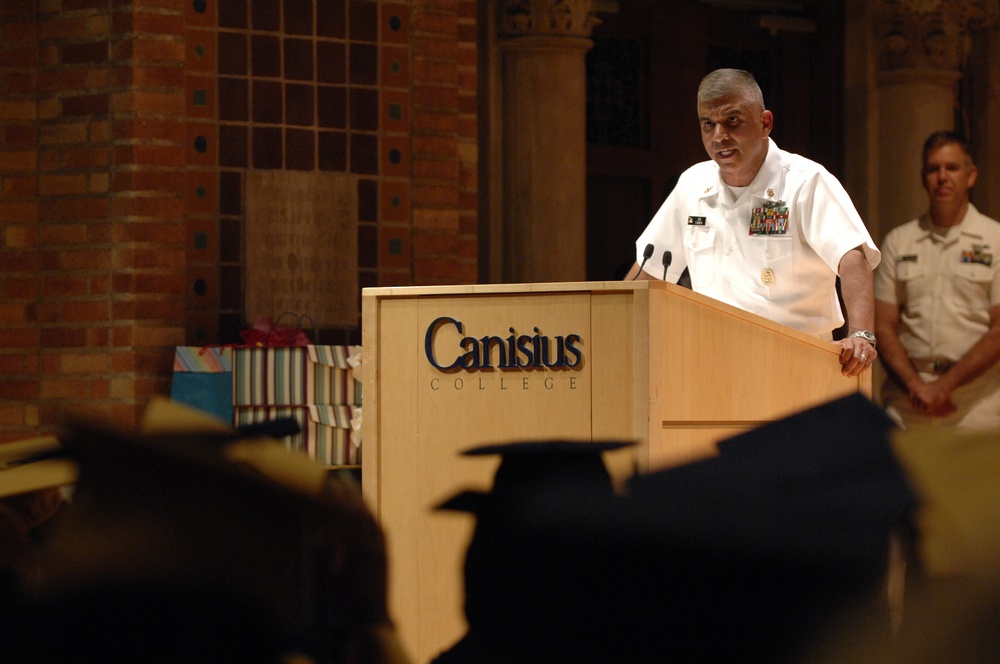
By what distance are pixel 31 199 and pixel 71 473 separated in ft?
15.3

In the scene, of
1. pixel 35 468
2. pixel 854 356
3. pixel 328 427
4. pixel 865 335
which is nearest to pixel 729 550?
pixel 35 468

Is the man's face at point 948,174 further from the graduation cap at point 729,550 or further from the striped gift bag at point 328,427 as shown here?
the graduation cap at point 729,550

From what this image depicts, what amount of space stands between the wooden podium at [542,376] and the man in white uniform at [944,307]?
200cm

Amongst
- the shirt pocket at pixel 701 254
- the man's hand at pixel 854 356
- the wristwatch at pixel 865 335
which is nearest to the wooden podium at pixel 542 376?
the man's hand at pixel 854 356

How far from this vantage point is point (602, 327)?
2.85 m

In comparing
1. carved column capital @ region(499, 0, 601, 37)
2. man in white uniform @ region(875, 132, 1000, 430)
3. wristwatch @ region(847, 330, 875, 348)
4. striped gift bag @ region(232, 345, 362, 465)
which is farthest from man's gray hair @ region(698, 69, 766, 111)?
carved column capital @ region(499, 0, 601, 37)

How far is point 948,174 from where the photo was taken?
4969mm

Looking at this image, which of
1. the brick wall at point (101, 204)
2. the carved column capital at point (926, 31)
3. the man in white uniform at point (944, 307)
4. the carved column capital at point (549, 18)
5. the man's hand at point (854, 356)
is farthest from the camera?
the carved column capital at point (926, 31)

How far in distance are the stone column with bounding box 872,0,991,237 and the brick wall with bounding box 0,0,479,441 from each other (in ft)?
11.8

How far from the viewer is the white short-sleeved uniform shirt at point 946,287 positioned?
494 cm

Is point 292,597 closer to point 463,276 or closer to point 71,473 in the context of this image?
point 71,473

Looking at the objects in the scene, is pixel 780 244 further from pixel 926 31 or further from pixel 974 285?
pixel 926 31

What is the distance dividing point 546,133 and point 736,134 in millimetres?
2713

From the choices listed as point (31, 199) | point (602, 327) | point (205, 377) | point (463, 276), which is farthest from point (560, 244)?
point (602, 327)
